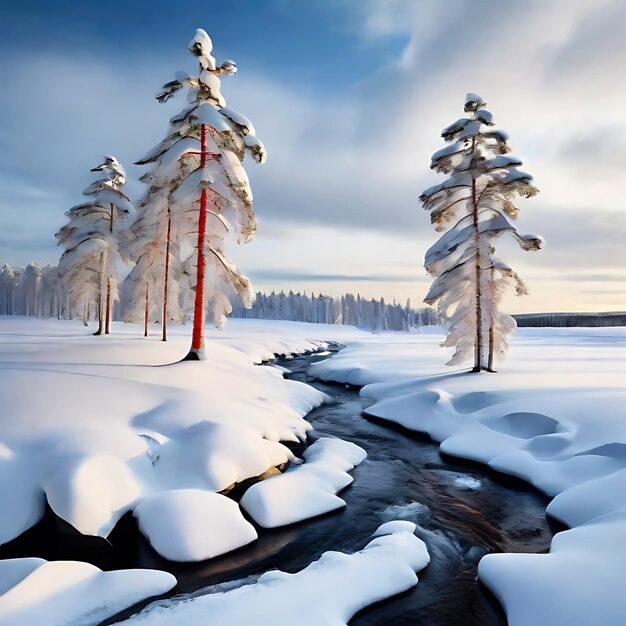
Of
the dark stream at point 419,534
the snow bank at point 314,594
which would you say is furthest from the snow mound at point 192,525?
the snow bank at point 314,594

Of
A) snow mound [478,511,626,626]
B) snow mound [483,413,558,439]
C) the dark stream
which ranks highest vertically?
snow mound [483,413,558,439]

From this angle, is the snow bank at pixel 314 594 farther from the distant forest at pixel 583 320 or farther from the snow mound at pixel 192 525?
the distant forest at pixel 583 320

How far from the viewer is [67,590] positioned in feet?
16.0

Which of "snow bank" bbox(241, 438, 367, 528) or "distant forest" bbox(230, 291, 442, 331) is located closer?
"snow bank" bbox(241, 438, 367, 528)

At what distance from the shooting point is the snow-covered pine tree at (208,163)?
45.1ft

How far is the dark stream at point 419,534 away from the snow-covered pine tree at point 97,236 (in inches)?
871

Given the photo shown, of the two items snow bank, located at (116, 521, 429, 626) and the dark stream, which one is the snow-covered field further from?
the dark stream

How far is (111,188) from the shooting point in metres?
25.9

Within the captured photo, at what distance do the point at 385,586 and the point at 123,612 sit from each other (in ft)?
10.6

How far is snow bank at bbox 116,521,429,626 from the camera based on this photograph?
452 cm

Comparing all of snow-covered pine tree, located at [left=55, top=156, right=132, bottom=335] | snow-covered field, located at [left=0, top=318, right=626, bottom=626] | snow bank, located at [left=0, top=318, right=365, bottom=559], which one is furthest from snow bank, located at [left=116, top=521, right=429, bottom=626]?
snow-covered pine tree, located at [left=55, top=156, right=132, bottom=335]

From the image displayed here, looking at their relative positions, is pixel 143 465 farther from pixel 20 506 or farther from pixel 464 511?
pixel 464 511

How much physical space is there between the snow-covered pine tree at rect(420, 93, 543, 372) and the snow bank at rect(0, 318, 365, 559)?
8.96 meters

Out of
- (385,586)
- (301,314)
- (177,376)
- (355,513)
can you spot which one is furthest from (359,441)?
(301,314)
